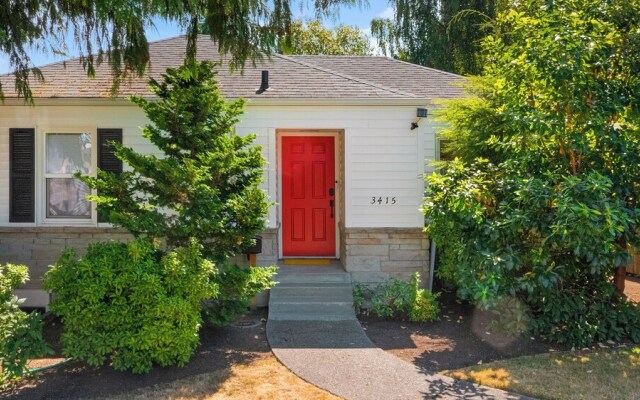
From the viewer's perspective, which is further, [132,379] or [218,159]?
[218,159]

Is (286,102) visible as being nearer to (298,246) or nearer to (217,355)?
(298,246)

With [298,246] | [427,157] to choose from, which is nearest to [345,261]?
[298,246]

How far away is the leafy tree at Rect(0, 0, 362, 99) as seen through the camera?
420 cm

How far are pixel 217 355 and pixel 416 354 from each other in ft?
6.91

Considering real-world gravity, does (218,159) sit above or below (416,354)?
above

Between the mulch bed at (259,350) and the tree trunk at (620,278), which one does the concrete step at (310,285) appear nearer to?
the mulch bed at (259,350)

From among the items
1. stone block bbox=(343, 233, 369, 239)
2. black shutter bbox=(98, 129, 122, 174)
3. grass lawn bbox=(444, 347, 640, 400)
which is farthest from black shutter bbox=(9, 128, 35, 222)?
grass lawn bbox=(444, 347, 640, 400)

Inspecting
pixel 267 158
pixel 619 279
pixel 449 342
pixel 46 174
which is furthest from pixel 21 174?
pixel 619 279

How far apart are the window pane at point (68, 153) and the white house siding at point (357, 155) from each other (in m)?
0.15

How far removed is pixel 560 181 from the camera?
482 cm

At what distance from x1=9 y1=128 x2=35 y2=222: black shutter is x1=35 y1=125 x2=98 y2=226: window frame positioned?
8cm

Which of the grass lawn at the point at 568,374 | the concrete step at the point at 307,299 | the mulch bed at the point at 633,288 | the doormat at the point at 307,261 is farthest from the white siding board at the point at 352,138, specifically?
the mulch bed at the point at 633,288

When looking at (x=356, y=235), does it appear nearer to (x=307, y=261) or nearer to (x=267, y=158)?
(x=307, y=261)

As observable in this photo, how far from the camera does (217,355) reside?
4.91 metres
